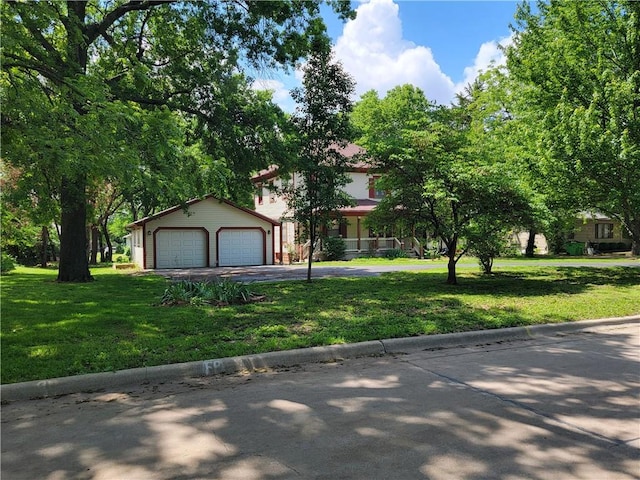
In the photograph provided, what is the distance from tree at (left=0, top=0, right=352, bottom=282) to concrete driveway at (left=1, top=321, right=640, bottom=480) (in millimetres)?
4235

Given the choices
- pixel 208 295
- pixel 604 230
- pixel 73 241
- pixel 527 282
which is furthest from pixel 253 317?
pixel 604 230

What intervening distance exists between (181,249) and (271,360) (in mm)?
21234

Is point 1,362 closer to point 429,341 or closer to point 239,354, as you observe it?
point 239,354

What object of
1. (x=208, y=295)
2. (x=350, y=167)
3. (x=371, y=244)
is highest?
(x=350, y=167)

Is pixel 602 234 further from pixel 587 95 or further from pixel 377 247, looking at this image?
pixel 587 95

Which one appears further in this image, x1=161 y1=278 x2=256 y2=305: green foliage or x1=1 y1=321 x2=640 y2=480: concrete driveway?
x1=161 y1=278 x2=256 y2=305: green foliage

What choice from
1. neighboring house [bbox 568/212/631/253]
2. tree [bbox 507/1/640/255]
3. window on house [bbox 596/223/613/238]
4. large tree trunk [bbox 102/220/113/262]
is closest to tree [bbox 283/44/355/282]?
tree [bbox 507/1/640/255]

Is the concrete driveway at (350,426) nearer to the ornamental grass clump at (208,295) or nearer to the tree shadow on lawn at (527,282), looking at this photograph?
the ornamental grass clump at (208,295)

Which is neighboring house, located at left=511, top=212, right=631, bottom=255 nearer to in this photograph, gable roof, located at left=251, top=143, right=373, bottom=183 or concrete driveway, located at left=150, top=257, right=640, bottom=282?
concrete driveway, located at left=150, top=257, right=640, bottom=282

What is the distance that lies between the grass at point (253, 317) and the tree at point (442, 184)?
194 cm

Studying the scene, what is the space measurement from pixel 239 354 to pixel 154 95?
12.0m

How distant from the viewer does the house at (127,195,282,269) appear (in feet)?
82.7

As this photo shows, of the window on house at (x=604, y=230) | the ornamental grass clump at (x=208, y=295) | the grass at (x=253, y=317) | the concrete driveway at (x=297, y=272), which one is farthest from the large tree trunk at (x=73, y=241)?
the window on house at (x=604, y=230)

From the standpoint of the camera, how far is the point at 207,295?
1002 cm
